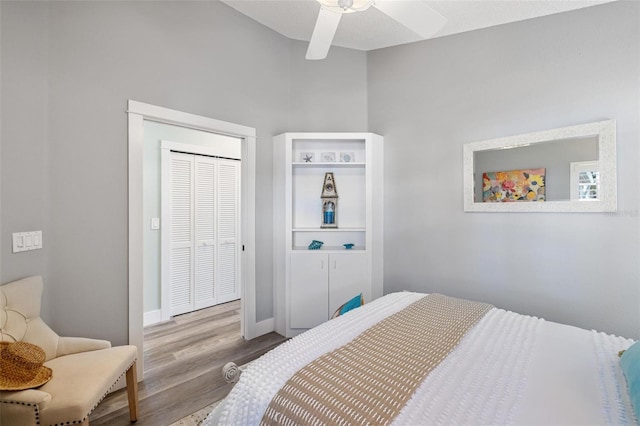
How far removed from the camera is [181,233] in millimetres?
3506

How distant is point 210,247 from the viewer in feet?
12.4

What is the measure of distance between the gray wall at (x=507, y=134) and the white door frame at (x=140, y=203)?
53.0 inches

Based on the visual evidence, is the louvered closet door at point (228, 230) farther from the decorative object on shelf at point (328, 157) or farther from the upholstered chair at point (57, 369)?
the upholstered chair at point (57, 369)

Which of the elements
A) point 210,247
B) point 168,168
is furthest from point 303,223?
point 168,168

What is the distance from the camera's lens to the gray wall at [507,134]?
202cm

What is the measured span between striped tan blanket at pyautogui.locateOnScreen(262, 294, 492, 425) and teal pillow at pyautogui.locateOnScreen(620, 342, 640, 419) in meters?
0.52

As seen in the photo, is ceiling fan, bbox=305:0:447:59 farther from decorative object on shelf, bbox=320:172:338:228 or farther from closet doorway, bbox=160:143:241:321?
closet doorway, bbox=160:143:241:321

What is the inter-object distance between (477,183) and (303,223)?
66.4 inches

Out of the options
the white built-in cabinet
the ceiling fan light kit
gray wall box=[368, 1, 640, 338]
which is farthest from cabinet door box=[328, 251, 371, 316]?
the ceiling fan light kit

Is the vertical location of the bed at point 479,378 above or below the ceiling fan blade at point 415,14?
below

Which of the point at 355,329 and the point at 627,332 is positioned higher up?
the point at 355,329

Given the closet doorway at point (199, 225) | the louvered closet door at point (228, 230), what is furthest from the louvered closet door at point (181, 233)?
the louvered closet door at point (228, 230)

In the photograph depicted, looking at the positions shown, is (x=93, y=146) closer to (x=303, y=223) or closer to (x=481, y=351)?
(x=303, y=223)

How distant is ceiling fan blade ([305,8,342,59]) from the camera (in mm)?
1666
